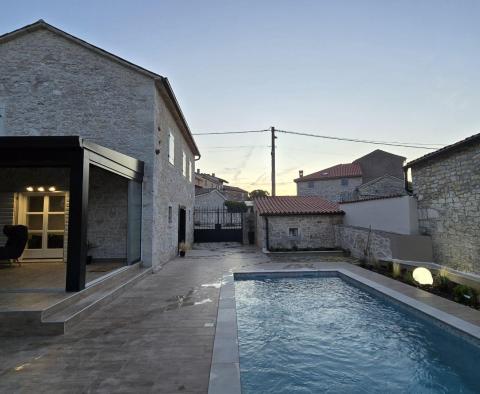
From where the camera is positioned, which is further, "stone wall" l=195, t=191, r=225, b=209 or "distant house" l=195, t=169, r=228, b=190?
"distant house" l=195, t=169, r=228, b=190

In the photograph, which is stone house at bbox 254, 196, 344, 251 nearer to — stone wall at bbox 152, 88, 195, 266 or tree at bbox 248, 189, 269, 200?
stone wall at bbox 152, 88, 195, 266

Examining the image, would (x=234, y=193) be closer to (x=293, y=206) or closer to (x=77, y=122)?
(x=293, y=206)

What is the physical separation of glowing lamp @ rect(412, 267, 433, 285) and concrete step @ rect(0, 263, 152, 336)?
24.8ft

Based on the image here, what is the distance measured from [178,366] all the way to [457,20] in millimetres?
10626

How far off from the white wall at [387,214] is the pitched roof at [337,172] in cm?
1992

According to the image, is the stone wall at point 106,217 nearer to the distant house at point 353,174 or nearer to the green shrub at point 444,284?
the green shrub at point 444,284

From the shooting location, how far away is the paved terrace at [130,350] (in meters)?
2.88

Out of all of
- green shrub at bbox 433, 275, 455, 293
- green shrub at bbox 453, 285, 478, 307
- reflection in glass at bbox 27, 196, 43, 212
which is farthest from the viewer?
reflection in glass at bbox 27, 196, 43, 212

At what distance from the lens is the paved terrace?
2885 millimetres

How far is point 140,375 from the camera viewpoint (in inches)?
120

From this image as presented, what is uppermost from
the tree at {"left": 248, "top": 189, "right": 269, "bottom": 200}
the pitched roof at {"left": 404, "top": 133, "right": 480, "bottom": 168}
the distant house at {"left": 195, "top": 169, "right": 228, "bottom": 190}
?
the distant house at {"left": 195, "top": 169, "right": 228, "bottom": 190}

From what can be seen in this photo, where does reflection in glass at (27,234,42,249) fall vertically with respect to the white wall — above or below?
below

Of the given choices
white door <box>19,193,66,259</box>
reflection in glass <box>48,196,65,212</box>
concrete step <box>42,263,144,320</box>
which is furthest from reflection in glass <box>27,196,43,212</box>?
concrete step <box>42,263,144,320</box>

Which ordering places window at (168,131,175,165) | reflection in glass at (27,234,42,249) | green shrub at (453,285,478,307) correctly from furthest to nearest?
window at (168,131,175,165) → reflection in glass at (27,234,42,249) → green shrub at (453,285,478,307)
